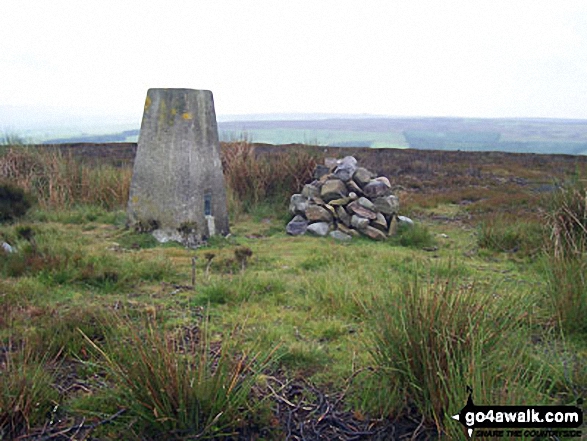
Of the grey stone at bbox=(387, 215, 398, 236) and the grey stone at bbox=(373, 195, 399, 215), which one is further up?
the grey stone at bbox=(373, 195, 399, 215)

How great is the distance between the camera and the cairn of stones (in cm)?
707

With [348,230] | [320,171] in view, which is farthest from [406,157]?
[348,230]

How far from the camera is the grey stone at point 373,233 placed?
693 centimetres

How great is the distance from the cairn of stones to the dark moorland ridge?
7522 mm

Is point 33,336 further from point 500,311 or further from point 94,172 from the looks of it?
point 94,172

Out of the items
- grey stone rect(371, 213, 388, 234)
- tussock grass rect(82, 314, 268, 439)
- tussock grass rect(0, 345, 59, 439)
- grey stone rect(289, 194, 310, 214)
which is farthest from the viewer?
grey stone rect(289, 194, 310, 214)

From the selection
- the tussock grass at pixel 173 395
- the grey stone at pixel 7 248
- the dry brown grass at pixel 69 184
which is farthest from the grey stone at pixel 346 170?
the tussock grass at pixel 173 395

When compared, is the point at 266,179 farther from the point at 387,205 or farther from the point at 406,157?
the point at 406,157

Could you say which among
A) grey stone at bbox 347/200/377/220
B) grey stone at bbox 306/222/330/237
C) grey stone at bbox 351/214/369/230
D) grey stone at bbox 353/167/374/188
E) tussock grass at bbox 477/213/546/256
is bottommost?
tussock grass at bbox 477/213/546/256

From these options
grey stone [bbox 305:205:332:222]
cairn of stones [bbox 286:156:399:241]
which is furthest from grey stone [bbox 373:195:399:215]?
grey stone [bbox 305:205:332:222]

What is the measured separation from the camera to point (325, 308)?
3.87 m

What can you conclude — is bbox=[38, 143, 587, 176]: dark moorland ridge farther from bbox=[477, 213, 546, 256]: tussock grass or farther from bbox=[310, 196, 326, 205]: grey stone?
bbox=[477, 213, 546, 256]: tussock grass

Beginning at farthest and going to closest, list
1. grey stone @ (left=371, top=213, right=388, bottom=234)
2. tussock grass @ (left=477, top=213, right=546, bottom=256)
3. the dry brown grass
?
the dry brown grass
grey stone @ (left=371, top=213, right=388, bottom=234)
tussock grass @ (left=477, top=213, right=546, bottom=256)

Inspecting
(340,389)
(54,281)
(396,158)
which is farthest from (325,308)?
(396,158)
